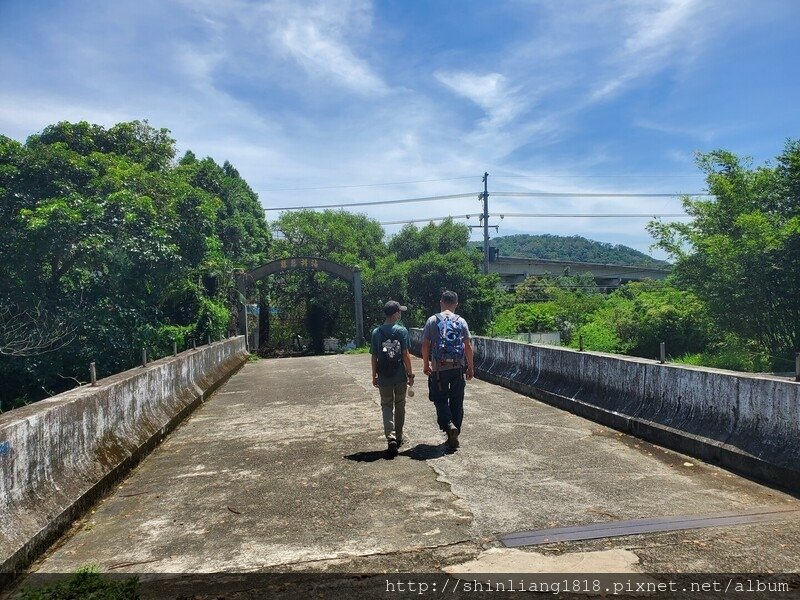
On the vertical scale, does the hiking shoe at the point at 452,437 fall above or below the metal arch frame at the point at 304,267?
below

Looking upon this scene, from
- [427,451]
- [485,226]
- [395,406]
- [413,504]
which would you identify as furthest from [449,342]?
[485,226]

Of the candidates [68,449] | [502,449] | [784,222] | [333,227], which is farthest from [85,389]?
[333,227]

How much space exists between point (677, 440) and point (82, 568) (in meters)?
5.27

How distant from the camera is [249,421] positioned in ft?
29.6

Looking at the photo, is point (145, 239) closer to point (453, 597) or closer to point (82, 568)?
point (82, 568)

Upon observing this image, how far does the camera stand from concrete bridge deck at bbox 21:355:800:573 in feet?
12.3

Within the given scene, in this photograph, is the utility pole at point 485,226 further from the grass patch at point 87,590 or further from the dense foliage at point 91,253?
the grass patch at point 87,590

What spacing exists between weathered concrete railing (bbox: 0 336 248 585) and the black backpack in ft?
8.73

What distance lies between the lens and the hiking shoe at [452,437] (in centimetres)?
654

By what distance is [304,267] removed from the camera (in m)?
30.9

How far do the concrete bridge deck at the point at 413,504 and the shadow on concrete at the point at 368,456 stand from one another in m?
0.02

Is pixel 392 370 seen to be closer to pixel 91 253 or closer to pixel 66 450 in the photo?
pixel 66 450

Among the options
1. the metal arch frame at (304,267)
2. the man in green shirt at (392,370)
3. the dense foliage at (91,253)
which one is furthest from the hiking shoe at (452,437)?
the metal arch frame at (304,267)

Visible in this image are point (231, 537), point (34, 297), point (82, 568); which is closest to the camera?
point (82, 568)
